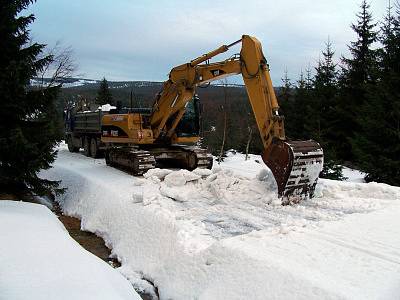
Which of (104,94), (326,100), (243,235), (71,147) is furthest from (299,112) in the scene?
(104,94)

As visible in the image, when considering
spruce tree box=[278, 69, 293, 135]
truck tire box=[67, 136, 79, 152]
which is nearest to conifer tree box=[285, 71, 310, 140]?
spruce tree box=[278, 69, 293, 135]

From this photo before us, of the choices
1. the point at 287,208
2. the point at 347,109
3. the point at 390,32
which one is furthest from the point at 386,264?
the point at 347,109

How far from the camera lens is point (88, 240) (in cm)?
836

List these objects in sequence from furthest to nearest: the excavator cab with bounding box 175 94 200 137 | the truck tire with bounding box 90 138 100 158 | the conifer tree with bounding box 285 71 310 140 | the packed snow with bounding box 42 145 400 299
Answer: the conifer tree with bounding box 285 71 310 140 < the truck tire with bounding box 90 138 100 158 < the excavator cab with bounding box 175 94 200 137 < the packed snow with bounding box 42 145 400 299

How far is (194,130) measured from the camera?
1359 centimetres

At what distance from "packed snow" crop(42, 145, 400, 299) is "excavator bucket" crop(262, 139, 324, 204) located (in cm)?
28

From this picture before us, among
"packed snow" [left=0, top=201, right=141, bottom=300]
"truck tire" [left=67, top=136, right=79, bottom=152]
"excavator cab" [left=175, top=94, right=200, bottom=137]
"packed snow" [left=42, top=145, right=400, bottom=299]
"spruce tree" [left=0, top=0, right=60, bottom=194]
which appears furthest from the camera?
"truck tire" [left=67, top=136, right=79, bottom=152]

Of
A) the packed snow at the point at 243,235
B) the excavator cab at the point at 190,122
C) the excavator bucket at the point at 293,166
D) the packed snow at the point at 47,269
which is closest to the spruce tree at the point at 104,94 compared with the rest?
the excavator cab at the point at 190,122

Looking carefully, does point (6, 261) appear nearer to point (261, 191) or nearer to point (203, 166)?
point (261, 191)

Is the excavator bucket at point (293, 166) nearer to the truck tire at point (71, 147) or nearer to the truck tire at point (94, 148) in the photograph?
the truck tire at point (94, 148)

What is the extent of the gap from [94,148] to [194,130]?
5501 mm

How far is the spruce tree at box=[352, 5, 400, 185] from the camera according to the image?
14078mm

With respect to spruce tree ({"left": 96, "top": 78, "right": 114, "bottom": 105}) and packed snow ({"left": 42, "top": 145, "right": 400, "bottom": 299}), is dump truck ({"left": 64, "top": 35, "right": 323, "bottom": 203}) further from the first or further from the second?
spruce tree ({"left": 96, "top": 78, "right": 114, "bottom": 105})

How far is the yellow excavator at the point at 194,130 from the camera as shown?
8305 millimetres
